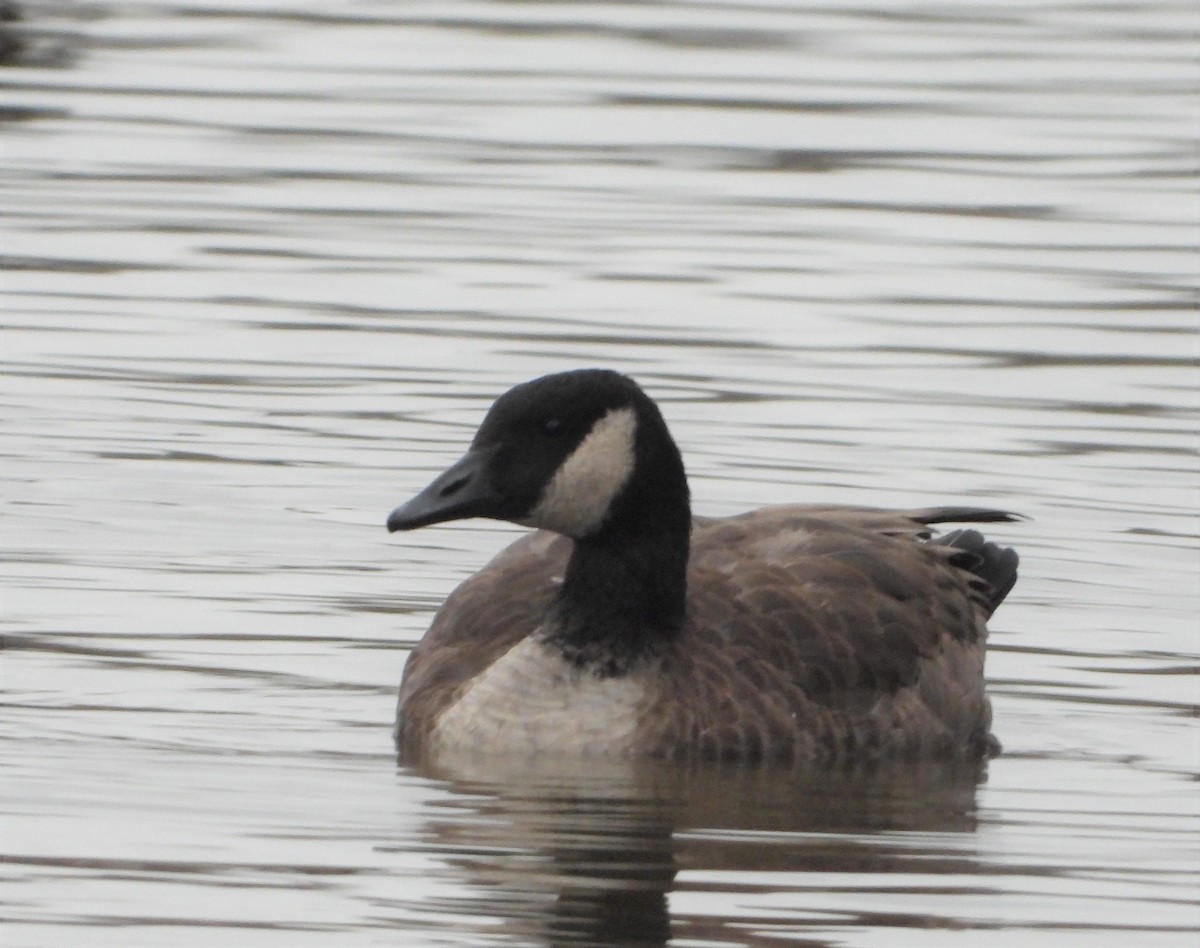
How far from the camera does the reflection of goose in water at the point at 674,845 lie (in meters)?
9.23

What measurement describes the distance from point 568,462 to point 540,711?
2.81 ft

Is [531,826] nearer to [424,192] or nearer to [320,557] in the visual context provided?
[320,557]

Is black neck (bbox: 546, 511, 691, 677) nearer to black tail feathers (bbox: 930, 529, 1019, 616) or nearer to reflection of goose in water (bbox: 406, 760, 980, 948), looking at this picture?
reflection of goose in water (bbox: 406, 760, 980, 948)

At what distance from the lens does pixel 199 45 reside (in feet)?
101

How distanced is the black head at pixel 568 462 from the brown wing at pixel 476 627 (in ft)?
1.78

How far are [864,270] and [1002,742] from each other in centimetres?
877

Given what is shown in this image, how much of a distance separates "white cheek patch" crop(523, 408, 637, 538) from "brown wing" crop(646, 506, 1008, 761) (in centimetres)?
59

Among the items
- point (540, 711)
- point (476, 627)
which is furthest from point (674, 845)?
point (476, 627)

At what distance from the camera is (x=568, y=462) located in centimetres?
1148

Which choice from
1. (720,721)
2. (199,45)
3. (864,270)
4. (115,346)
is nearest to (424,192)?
(864,270)

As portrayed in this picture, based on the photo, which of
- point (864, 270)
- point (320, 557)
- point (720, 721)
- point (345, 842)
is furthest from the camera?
point (864, 270)

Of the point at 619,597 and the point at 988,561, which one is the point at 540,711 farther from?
the point at 988,561

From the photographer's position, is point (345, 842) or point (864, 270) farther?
point (864, 270)

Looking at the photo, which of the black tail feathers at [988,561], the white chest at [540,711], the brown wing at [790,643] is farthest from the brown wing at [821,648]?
the black tail feathers at [988,561]
